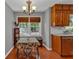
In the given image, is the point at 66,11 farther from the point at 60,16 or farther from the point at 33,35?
the point at 33,35

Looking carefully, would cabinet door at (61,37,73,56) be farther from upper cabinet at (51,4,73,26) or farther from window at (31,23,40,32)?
window at (31,23,40,32)

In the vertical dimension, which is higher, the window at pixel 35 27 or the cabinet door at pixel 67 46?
the window at pixel 35 27

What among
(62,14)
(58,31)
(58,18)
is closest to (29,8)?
(58,18)

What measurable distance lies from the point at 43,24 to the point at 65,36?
452 centimetres

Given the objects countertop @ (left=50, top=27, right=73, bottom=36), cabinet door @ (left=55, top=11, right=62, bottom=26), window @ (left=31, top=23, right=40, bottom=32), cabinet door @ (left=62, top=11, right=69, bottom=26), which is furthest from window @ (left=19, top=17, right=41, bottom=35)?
cabinet door @ (left=62, top=11, right=69, bottom=26)

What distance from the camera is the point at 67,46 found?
719 centimetres

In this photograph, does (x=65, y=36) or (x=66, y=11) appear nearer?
(x=65, y=36)

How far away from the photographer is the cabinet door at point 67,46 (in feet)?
23.5

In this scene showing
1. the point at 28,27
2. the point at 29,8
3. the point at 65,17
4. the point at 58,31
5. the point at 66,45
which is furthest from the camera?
the point at 28,27

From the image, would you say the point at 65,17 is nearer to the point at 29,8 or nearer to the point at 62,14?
the point at 62,14

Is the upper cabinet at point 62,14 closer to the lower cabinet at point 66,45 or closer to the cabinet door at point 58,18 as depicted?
the cabinet door at point 58,18

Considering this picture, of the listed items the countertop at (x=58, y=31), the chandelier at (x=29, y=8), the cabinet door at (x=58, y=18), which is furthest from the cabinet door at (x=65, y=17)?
the chandelier at (x=29, y=8)
